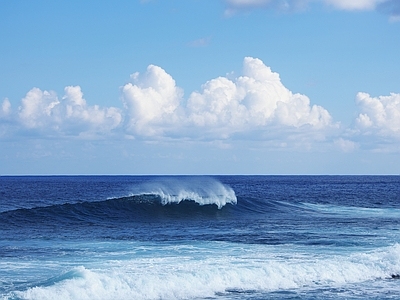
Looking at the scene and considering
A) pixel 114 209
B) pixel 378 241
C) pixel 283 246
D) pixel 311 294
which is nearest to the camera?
pixel 311 294

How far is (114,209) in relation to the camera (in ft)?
129

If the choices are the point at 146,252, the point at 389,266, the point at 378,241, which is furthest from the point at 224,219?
the point at 389,266

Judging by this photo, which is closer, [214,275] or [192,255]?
[214,275]

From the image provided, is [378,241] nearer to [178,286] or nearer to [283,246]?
[283,246]

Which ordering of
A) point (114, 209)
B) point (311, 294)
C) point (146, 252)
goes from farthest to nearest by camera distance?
point (114, 209) < point (146, 252) < point (311, 294)

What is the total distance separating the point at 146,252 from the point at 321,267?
6823 millimetres

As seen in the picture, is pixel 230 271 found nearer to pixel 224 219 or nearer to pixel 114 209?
pixel 224 219

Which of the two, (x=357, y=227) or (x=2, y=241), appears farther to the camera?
(x=357, y=227)

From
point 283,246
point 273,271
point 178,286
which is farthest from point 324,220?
point 178,286

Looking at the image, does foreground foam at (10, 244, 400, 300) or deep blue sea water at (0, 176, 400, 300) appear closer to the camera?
foreground foam at (10, 244, 400, 300)

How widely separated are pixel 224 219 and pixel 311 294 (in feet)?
69.0

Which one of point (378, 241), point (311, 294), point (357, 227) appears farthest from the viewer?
point (357, 227)

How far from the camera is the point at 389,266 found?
1895cm

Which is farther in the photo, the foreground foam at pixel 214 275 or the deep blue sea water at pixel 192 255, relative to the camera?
the deep blue sea water at pixel 192 255
